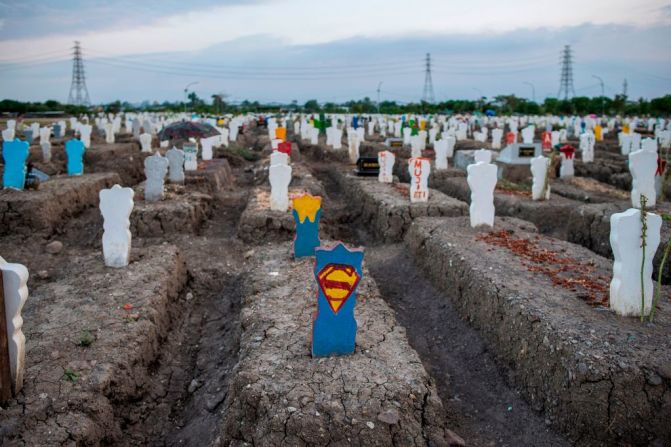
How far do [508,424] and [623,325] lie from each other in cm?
148

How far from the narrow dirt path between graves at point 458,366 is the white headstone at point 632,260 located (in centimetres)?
142

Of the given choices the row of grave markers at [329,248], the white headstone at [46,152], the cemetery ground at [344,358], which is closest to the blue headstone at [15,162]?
the row of grave markers at [329,248]

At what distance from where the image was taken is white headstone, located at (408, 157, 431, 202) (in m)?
11.4

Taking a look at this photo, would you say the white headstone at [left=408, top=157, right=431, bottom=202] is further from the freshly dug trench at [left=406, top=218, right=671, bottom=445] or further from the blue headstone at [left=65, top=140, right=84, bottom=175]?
the blue headstone at [left=65, top=140, right=84, bottom=175]

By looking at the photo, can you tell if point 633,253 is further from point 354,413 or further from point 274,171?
point 274,171

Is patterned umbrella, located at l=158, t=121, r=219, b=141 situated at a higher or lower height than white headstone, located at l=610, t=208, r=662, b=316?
higher

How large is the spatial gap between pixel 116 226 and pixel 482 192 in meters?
5.86

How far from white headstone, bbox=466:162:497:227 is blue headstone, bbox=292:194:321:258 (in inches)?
112

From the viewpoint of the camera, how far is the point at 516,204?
12297mm

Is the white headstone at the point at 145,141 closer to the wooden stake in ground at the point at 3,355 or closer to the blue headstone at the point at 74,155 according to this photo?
the blue headstone at the point at 74,155

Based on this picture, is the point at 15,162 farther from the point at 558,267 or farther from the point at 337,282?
the point at 558,267

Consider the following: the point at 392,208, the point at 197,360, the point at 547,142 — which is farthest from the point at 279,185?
the point at 547,142

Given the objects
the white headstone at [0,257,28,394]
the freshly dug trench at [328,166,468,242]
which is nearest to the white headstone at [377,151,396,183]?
the freshly dug trench at [328,166,468,242]

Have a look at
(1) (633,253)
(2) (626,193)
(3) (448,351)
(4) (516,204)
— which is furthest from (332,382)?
(2) (626,193)
